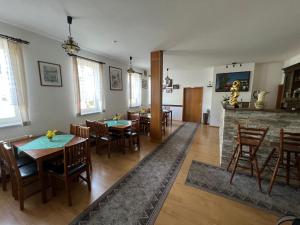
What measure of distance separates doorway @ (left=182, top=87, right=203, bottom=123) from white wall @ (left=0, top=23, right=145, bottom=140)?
17.3 feet

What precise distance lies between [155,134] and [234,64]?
4.48m

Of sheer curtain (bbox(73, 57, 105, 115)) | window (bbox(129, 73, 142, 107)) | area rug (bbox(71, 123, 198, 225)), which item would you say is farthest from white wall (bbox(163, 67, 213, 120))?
area rug (bbox(71, 123, 198, 225))

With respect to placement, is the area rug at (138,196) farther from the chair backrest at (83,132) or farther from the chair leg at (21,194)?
the chair backrest at (83,132)

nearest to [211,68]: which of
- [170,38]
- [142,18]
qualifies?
[170,38]

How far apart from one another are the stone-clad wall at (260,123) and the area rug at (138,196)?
1.06 m

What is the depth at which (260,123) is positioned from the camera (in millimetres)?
2541

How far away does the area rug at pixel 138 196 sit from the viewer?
1709 millimetres

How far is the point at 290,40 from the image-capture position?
3211 mm

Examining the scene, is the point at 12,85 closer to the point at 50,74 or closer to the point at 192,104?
the point at 50,74

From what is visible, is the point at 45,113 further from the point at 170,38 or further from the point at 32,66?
the point at 170,38

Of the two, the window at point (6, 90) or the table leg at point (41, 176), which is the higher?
the window at point (6, 90)

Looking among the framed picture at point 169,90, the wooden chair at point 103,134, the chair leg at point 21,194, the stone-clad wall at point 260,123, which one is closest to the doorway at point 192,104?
the framed picture at point 169,90

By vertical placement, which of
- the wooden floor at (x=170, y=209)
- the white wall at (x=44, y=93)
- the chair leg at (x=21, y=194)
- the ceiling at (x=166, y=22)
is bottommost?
the wooden floor at (x=170, y=209)

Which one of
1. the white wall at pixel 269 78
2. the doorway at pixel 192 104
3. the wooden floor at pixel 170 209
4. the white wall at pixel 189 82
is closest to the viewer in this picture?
the wooden floor at pixel 170 209
